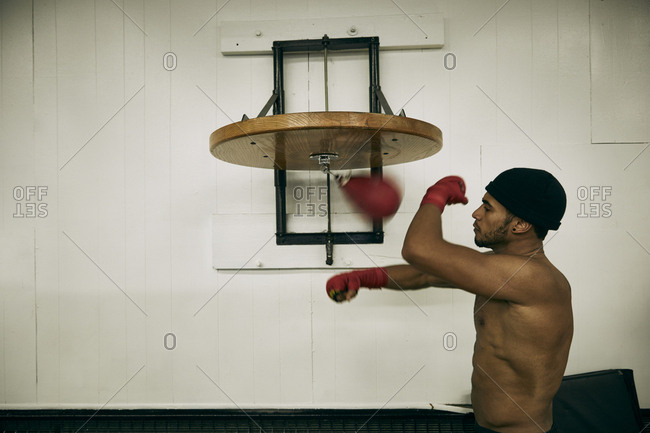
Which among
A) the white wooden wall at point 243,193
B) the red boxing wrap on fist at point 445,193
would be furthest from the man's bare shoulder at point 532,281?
the white wooden wall at point 243,193

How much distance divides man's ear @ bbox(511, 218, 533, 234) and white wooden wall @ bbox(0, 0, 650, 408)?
1.81ft

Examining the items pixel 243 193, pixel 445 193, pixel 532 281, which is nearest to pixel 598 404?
pixel 532 281

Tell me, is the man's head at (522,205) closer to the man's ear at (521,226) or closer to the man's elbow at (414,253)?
the man's ear at (521,226)

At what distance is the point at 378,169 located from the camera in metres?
1.53

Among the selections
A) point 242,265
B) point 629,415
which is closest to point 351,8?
point 242,265

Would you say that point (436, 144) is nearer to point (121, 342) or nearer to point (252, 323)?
point (252, 323)

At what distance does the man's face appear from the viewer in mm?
1031

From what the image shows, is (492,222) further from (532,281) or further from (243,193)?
(243,193)

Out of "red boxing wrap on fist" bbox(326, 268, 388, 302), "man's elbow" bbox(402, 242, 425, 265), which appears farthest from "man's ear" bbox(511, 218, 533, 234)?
"red boxing wrap on fist" bbox(326, 268, 388, 302)

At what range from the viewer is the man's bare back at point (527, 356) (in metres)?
0.99

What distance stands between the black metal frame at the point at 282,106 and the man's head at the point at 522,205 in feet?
1.81

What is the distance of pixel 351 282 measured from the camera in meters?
1.10

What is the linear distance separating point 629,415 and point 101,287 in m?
2.45

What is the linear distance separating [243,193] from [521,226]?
117 centimetres
